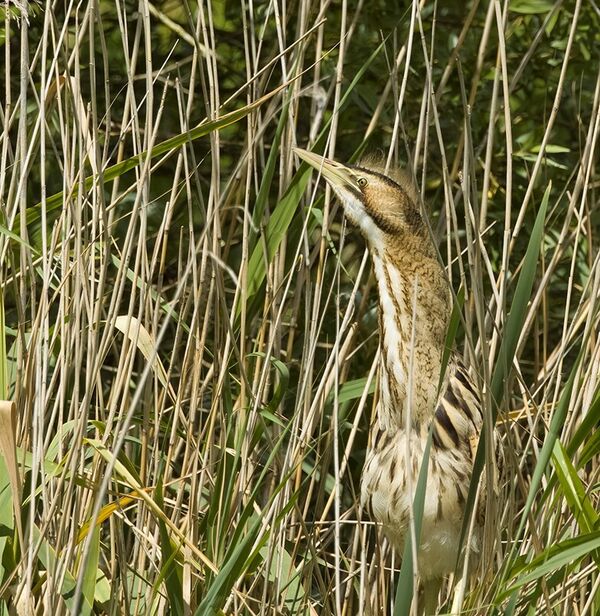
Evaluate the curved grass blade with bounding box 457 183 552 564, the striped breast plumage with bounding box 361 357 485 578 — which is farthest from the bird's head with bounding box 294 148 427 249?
the curved grass blade with bounding box 457 183 552 564

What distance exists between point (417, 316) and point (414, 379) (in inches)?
4.5

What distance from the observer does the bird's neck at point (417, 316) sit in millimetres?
1972

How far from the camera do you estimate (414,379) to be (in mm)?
1974

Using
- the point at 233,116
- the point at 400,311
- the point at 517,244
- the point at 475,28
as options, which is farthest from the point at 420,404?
the point at 475,28

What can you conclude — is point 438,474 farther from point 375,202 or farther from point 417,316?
point 375,202

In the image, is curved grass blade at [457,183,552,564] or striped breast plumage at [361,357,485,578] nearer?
curved grass blade at [457,183,552,564]

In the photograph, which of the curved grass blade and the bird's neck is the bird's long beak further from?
the curved grass blade

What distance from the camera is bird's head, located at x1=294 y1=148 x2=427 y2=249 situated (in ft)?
6.21

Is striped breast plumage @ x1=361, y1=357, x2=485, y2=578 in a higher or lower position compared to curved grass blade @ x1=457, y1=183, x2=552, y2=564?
lower

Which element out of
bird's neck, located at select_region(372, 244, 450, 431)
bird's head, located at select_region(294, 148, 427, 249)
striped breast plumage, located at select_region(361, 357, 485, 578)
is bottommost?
striped breast plumage, located at select_region(361, 357, 485, 578)

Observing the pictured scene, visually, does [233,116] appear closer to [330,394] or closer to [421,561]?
[330,394]

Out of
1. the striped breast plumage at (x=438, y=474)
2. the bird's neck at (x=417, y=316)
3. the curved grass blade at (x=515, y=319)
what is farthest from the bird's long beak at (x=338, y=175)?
the curved grass blade at (x=515, y=319)

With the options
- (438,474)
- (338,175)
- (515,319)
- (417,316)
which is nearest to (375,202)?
(338,175)

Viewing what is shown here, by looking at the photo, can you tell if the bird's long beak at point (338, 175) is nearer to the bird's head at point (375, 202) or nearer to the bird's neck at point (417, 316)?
the bird's head at point (375, 202)
